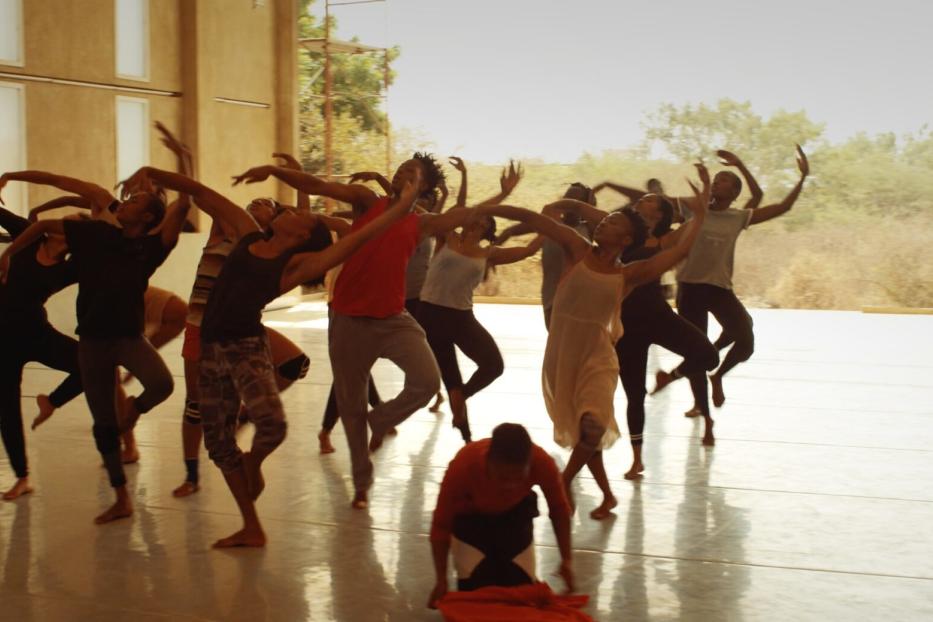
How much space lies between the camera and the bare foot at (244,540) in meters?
5.66

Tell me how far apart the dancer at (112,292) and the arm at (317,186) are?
0.46m

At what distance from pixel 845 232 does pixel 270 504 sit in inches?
941

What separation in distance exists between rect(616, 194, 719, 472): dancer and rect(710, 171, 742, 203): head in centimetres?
133

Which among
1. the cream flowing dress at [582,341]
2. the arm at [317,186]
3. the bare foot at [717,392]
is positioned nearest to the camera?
the cream flowing dress at [582,341]

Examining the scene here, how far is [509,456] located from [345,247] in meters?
1.43

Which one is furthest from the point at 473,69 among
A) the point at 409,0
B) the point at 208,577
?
the point at 208,577

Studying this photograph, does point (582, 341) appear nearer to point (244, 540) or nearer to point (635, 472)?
point (635, 472)

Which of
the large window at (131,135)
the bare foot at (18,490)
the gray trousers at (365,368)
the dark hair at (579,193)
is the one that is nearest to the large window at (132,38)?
the large window at (131,135)

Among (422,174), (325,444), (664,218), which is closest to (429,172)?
(422,174)

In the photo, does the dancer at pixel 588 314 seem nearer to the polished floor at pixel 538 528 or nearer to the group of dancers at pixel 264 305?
the group of dancers at pixel 264 305

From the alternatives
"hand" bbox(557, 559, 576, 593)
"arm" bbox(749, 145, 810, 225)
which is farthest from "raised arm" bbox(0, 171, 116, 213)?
"arm" bbox(749, 145, 810, 225)

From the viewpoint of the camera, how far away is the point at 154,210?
6.06 metres

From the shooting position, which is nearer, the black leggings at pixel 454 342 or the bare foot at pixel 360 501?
the bare foot at pixel 360 501

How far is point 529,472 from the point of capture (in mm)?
4621
